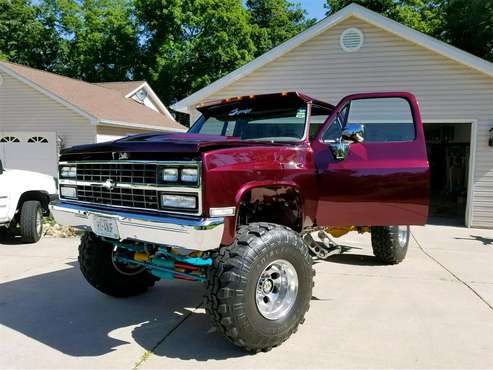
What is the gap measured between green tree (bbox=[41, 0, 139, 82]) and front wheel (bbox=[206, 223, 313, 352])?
3101cm

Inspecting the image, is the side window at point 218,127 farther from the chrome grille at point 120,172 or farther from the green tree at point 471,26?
the green tree at point 471,26

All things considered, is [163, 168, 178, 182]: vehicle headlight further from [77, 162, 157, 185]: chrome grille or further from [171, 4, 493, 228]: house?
[171, 4, 493, 228]: house

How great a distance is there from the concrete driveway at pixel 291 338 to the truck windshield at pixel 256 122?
6.26ft

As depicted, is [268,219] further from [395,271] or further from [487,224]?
[487,224]

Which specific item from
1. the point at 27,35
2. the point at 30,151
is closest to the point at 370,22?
the point at 30,151

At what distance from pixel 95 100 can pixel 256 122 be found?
44.5 ft

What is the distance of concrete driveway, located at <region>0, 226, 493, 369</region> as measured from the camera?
3631 millimetres

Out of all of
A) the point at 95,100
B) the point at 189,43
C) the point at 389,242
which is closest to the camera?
the point at 389,242

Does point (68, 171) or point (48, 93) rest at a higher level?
point (48, 93)

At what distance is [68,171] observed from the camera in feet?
14.8

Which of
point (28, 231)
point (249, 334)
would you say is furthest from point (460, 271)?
point (28, 231)

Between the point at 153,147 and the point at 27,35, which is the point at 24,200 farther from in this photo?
the point at 27,35

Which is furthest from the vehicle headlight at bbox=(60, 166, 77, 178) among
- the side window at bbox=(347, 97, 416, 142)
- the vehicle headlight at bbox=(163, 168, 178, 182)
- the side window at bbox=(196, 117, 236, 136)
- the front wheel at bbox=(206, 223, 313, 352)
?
the side window at bbox=(347, 97, 416, 142)

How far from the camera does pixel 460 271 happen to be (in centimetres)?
643
